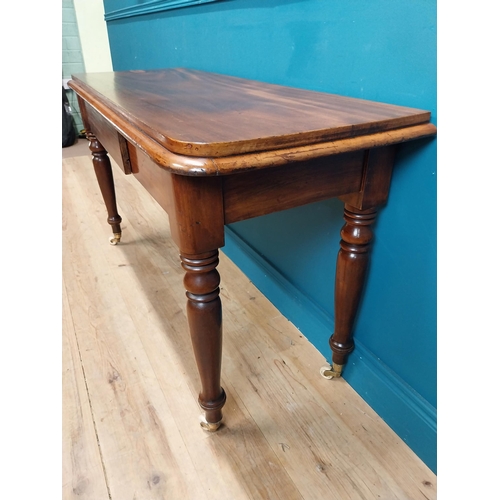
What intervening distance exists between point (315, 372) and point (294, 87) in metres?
0.73

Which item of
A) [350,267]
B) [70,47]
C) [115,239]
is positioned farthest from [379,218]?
[70,47]

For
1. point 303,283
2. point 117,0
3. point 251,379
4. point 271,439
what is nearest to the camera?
point 271,439

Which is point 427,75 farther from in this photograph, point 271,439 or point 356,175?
point 271,439

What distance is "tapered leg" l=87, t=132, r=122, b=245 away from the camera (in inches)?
57.9

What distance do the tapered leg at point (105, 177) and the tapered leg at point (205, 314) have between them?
3.22 feet

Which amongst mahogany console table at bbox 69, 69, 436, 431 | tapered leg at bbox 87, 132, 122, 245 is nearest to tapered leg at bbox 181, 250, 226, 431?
mahogany console table at bbox 69, 69, 436, 431

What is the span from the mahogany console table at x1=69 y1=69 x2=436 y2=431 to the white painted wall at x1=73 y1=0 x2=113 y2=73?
2.44 meters

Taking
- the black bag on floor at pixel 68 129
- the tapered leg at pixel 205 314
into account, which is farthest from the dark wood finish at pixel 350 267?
the black bag on floor at pixel 68 129

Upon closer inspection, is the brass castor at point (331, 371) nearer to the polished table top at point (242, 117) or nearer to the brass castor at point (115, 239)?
the polished table top at point (242, 117)

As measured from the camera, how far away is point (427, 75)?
2.12 ft

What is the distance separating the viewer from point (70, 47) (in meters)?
3.47

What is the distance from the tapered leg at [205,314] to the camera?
2.18 ft

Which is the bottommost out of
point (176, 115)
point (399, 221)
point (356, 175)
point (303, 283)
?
point (303, 283)
